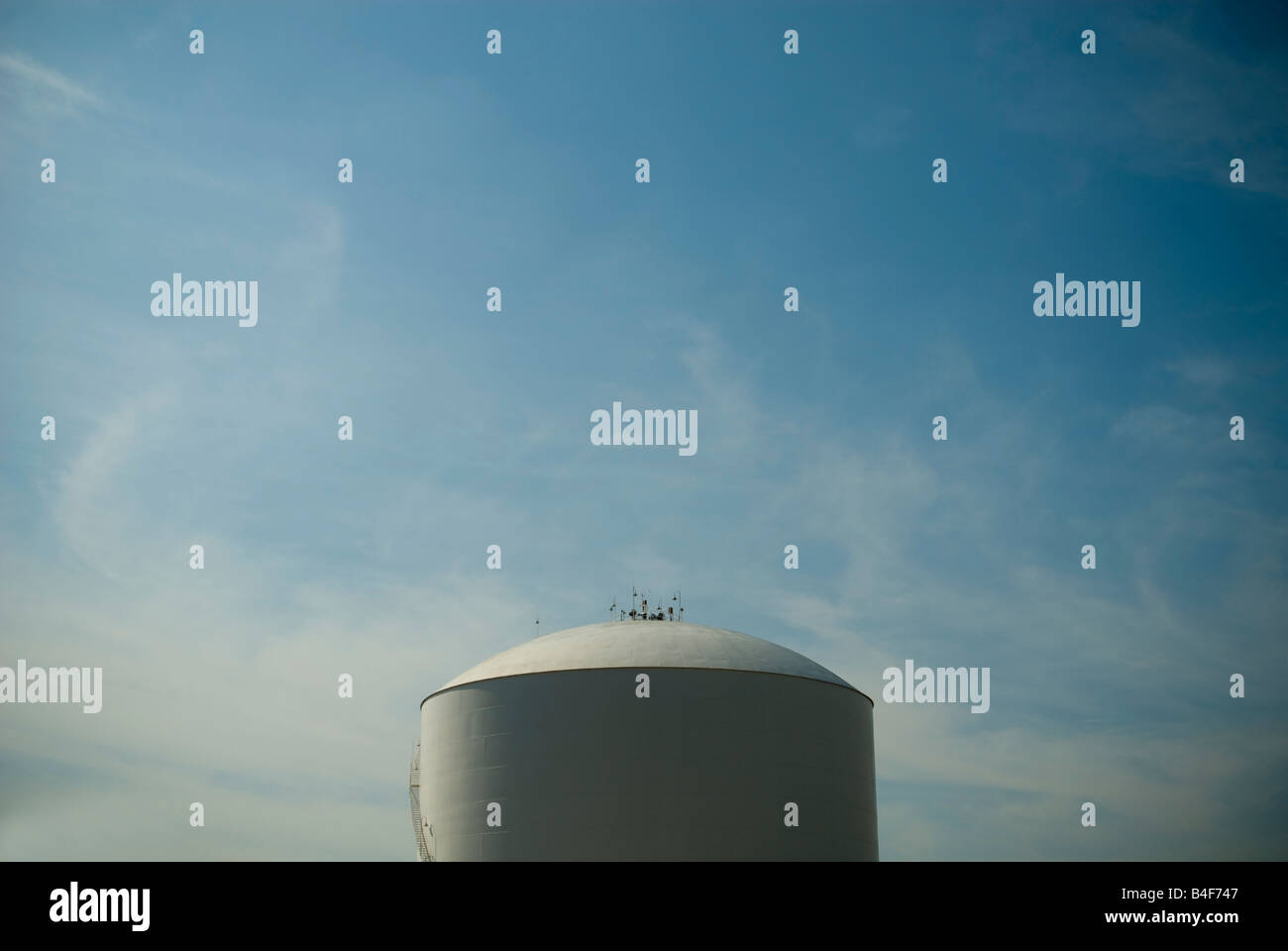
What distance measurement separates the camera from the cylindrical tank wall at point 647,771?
33.5 meters

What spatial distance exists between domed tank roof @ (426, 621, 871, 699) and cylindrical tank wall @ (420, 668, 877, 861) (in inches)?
16.4

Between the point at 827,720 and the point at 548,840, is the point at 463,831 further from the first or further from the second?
the point at 827,720

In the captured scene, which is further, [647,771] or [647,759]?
[647,759]

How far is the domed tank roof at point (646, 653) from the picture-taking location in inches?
1399

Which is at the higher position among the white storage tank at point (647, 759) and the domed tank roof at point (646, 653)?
the domed tank roof at point (646, 653)

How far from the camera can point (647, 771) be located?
33844 millimetres

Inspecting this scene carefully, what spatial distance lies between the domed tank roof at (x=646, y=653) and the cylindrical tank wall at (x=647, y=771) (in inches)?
16.4

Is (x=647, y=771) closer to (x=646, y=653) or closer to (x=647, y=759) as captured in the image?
(x=647, y=759)

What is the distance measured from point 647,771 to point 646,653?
361 centimetres

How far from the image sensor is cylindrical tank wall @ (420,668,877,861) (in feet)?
110

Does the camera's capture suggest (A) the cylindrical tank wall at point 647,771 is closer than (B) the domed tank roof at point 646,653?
Yes

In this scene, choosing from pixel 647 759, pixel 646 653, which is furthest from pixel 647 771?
pixel 646 653
